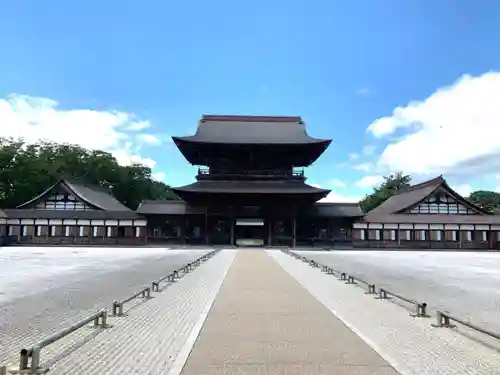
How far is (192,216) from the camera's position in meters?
40.6

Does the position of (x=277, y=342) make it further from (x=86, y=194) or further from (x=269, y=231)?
(x=86, y=194)

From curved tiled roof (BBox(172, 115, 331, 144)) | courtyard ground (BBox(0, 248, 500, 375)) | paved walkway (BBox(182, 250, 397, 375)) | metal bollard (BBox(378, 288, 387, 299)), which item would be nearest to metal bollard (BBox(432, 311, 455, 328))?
courtyard ground (BBox(0, 248, 500, 375))

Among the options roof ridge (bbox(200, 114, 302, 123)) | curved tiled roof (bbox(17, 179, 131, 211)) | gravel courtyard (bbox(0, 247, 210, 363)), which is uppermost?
roof ridge (bbox(200, 114, 302, 123))

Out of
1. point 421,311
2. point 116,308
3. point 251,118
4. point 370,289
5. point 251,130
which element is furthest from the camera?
point 251,118

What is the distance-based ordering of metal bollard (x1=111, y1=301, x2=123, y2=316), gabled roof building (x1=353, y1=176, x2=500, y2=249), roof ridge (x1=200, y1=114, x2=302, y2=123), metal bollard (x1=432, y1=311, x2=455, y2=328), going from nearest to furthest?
metal bollard (x1=432, y1=311, x2=455, y2=328) < metal bollard (x1=111, y1=301, x2=123, y2=316) < gabled roof building (x1=353, y1=176, x2=500, y2=249) < roof ridge (x1=200, y1=114, x2=302, y2=123)

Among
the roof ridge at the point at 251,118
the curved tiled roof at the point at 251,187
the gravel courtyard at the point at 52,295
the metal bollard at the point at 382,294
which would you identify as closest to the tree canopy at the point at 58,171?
the roof ridge at the point at 251,118

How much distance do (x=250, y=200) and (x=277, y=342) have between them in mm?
33502

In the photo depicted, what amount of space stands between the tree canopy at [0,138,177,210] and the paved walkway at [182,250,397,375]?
49.9 m

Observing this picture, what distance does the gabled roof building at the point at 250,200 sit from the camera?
129 ft

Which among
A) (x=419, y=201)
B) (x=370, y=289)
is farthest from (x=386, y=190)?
(x=370, y=289)

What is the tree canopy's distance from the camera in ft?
185

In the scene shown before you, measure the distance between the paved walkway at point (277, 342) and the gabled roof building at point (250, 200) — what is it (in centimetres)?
2899

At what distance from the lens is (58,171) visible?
210 feet

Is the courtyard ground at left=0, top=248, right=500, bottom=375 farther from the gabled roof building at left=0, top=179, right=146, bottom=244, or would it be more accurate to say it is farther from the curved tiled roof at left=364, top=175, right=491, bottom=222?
the curved tiled roof at left=364, top=175, right=491, bottom=222
